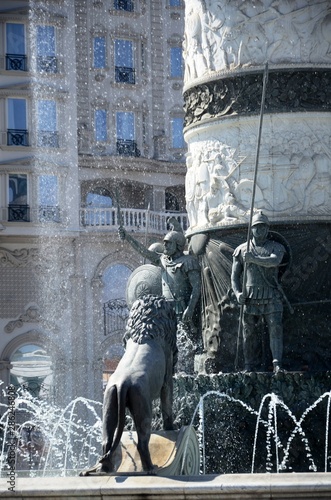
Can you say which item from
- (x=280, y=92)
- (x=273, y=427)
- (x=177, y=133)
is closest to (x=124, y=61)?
(x=177, y=133)

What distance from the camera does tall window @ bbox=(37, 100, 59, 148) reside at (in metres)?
53.8

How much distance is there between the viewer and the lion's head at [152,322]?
42.4 feet

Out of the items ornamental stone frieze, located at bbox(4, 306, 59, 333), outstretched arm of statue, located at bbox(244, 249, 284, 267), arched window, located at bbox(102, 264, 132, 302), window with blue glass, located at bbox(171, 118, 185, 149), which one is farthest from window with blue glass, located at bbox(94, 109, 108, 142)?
outstretched arm of statue, located at bbox(244, 249, 284, 267)

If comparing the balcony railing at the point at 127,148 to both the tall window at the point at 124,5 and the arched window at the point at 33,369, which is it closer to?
the tall window at the point at 124,5

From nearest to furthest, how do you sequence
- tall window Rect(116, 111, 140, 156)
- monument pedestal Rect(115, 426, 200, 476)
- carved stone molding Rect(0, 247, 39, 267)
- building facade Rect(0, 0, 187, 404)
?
monument pedestal Rect(115, 426, 200, 476) → building facade Rect(0, 0, 187, 404) → carved stone molding Rect(0, 247, 39, 267) → tall window Rect(116, 111, 140, 156)

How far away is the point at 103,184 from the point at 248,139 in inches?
1513

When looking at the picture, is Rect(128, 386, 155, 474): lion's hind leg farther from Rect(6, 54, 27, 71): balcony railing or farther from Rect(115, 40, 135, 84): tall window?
Rect(115, 40, 135, 84): tall window

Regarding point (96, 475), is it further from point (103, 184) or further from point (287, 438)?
point (103, 184)

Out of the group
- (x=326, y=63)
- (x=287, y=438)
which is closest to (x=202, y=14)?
(x=326, y=63)

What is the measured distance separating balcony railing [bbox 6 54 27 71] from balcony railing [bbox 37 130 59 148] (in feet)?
8.15

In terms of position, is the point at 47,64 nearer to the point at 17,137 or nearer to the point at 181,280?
the point at 17,137

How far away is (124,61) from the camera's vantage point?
184 ft

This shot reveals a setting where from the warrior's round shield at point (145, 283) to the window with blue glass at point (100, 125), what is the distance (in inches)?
1504

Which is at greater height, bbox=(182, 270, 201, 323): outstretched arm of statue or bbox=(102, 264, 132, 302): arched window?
bbox=(182, 270, 201, 323): outstretched arm of statue
